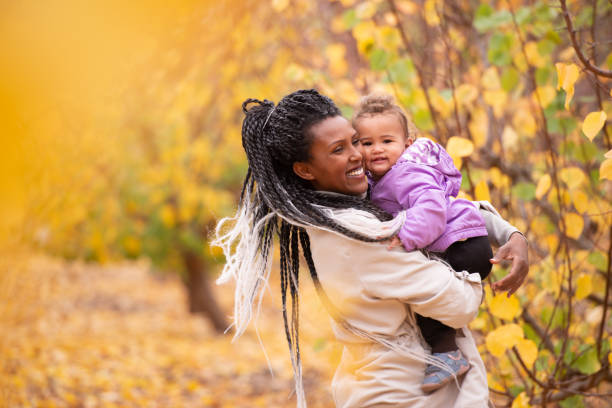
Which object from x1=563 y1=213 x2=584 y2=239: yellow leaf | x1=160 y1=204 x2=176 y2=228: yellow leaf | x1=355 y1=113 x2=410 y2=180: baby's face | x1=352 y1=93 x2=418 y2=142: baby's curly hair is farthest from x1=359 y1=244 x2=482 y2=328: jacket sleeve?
x1=160 y1=204 x2=176 y2=228: yellow leaf

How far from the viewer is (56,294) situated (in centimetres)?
1014

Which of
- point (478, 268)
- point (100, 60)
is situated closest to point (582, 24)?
point (478, 268)

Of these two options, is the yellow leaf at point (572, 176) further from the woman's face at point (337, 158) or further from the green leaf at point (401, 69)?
the woman's face at point (337, 158)

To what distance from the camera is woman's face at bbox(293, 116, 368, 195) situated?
173 cm

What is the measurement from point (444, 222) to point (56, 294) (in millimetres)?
9781

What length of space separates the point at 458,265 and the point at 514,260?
0.53ft

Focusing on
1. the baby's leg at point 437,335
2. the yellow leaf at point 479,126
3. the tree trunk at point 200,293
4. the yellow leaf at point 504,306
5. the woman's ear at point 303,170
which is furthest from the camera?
the tree trunk at point 200,293

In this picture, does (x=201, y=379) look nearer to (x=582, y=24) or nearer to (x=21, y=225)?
(x=21, y=225)

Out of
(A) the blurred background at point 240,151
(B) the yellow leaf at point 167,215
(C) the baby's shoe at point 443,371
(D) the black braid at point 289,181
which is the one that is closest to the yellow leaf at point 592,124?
(A) the blurred background at point 240,151

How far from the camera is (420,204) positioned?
162cm

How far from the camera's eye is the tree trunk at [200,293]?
970cm

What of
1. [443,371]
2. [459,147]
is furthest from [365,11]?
[443,371]

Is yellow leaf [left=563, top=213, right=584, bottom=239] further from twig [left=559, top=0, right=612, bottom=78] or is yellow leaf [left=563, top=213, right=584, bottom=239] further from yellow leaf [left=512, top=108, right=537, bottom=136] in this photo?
yellow leaf [left=512, top=108, right=537, bottom=136]

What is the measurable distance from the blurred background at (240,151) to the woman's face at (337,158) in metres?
0.56
